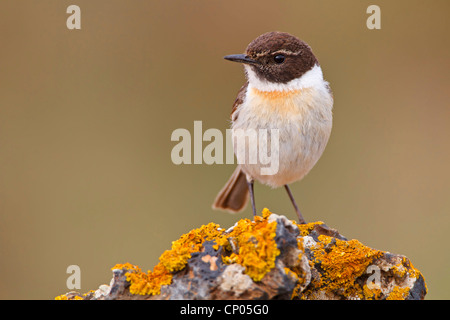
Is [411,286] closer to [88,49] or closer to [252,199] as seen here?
[252,199]

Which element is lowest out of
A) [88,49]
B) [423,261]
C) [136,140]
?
[423,261]

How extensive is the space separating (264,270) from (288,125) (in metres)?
2.04


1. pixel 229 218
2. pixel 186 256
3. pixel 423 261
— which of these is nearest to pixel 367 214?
pixel 423 261

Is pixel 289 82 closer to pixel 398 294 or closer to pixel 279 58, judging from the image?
pixel 279 58

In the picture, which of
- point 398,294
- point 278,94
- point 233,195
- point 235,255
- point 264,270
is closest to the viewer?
point 264,270

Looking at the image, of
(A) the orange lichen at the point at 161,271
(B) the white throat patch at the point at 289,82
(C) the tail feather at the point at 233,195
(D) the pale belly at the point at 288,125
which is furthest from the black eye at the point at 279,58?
(A) the orange lichen at the point at 161,271

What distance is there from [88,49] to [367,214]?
16.6ft

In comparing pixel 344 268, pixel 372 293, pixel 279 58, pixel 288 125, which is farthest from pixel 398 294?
pixel 279 58

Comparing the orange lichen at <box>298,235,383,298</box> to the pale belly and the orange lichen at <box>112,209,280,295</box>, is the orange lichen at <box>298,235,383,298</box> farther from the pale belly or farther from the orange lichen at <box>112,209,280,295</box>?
the pale belly

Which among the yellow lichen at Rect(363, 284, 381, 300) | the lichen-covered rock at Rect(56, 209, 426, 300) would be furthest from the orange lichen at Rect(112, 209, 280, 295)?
the yellow lichen at Rect(363, 284, 381, 300)

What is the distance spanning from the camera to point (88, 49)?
29.0ft

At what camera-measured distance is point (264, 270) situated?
3.18 meters

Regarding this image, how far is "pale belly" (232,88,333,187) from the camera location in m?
4.96

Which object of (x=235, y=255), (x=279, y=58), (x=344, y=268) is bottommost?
(x=344, y=268)
